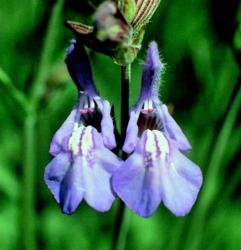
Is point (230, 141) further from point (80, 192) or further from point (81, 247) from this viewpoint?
point (80, 192)

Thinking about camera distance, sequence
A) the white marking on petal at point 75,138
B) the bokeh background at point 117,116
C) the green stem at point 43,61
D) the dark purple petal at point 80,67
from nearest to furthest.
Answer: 1. the white marking on petal at point 75,138
2. the dark purple petal at point 80,67
3. the green stem at point 43,61
4. the bokeh background at point 117,116

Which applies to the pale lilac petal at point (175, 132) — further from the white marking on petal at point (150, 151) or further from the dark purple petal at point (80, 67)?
Answer: the dark purple petal at point (80, 67)

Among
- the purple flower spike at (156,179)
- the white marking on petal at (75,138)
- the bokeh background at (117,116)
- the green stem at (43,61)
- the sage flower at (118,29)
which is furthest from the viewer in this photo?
the bokeh background at (117,116)

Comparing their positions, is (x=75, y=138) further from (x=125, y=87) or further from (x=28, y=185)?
(x=28, y=185)

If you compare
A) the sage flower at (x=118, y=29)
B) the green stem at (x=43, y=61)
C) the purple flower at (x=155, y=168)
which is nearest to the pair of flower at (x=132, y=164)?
the purple flower at (x=155, y=168)

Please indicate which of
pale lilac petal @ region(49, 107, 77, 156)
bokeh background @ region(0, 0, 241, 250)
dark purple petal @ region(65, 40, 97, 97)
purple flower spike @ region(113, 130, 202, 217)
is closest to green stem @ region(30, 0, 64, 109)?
bokeh background @ region(0, 0, 241, 250)

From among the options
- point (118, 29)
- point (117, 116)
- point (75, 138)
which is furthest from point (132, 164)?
point (117, 116)

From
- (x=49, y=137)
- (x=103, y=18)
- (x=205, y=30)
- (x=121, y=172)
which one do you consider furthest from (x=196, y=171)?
(x=205, y=30)

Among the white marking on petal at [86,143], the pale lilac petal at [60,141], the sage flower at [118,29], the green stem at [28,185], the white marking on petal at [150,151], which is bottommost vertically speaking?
the green stem at [28,185]
